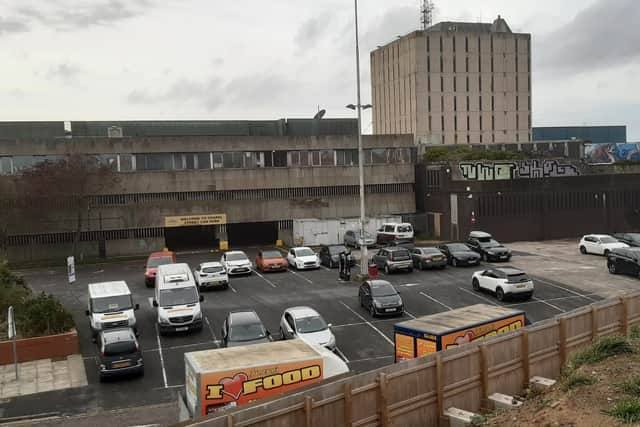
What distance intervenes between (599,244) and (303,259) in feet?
62.5

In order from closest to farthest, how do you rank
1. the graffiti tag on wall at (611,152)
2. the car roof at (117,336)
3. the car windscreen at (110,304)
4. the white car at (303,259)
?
the car roof at (117,336)
the car windscreen at (110,304)
the white car at (303,259)
the graffiti tag on wall at (611,152)

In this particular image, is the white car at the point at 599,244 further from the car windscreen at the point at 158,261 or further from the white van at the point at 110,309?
the white van at the point at 110,309

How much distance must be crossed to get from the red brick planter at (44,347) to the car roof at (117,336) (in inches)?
115

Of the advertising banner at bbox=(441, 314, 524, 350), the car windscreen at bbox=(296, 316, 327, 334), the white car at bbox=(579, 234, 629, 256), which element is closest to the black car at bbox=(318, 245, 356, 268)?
the white car at bbox=(579, 234, 629, 256)

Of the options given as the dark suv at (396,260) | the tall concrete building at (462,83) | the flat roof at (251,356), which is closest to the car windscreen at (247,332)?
the flat roof at (251,356)

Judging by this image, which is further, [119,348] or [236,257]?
[236,257]

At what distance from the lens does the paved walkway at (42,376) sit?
21.0 m

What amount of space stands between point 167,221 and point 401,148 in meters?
21.3

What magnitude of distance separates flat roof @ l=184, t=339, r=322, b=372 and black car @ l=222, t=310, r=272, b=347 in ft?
18.8

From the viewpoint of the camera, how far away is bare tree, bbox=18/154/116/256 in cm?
4547

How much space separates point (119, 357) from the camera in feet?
69.0

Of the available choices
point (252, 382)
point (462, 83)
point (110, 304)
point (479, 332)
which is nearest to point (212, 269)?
point (110, 304)

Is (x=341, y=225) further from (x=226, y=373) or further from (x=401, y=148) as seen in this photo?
(x=226, y=373)

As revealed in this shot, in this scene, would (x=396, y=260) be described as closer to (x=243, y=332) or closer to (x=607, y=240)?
(x=607, y=240)
